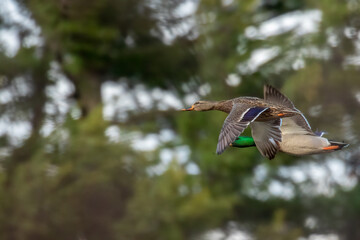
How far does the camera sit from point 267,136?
18.7 ft

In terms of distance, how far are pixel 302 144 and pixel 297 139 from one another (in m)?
0.08

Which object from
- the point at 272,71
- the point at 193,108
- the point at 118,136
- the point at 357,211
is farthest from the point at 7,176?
the point at 193,108

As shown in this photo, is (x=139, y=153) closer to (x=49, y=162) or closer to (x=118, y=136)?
(x=118, y=136)

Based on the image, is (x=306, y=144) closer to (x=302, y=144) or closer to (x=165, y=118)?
(x=302, y=144)

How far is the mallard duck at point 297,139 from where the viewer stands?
5.42 m

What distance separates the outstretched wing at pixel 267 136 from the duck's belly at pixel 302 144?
0.07 metres

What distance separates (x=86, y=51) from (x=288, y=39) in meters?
3.79

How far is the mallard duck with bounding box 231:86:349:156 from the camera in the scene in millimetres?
5418

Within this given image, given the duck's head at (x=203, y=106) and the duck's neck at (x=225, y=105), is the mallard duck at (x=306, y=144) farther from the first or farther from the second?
the duck's head at (x=203, y=106)

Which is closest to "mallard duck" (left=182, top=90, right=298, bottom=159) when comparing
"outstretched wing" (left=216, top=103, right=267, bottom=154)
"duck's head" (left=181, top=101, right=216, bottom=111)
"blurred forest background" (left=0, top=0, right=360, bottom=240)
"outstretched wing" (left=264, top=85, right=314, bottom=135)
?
"outstretched wing" (left=216, top=103, right=267, bottom=154)

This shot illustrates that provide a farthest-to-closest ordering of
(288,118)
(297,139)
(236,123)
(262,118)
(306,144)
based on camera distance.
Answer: (288,118), (262,118), (297,139), (306,144), (236,123)

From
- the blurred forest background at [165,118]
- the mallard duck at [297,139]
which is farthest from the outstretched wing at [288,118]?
the blurred forest background at [165,118]

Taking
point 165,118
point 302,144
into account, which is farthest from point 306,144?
point 165,118

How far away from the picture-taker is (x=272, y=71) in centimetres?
1455
